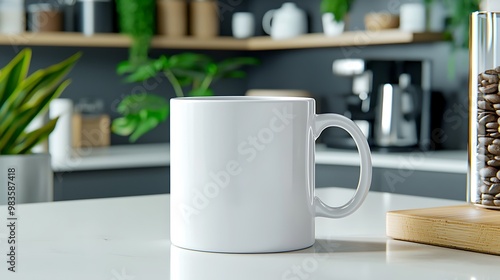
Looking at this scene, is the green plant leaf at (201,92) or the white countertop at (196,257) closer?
the white countertop at (196,257)

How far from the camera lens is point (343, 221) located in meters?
0.98

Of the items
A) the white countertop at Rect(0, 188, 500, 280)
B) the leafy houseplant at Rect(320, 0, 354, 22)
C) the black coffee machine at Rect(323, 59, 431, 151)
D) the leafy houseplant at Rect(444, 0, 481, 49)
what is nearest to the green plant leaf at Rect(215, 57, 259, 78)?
the leafy houseplant at Rect(320, 0, 354, 22)

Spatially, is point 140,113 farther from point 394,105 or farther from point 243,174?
point 243,174

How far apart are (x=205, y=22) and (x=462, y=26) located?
3.96ft

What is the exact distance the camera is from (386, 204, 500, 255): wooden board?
0.78 metres

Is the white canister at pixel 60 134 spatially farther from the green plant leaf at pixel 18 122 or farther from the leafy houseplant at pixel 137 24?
the green plant leaf at pixel 18 122

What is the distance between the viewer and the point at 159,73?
3.81 m

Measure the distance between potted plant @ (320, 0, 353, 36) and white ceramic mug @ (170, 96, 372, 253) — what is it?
272cm

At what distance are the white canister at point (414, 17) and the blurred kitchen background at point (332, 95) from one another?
0.34 ft

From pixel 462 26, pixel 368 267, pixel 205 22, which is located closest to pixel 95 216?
pixel 368 267

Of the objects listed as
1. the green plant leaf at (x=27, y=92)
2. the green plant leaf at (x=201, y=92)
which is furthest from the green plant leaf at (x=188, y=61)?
the green plant leaf at (x=27, y=92)

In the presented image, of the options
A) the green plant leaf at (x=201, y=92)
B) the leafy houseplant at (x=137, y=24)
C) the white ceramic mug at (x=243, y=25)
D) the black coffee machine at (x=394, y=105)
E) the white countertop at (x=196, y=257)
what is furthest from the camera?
the white ceramic mug at (x=243, y=25)

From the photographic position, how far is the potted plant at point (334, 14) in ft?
11.3

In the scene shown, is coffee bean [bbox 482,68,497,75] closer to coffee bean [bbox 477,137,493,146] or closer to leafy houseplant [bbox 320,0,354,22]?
coffee bean [bbox 477,137,493,146]
